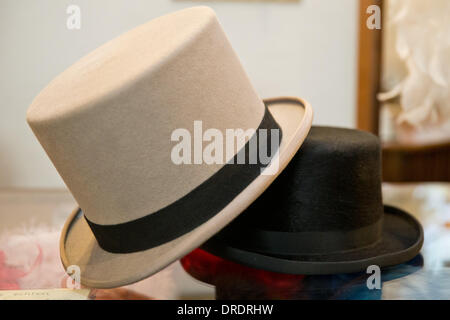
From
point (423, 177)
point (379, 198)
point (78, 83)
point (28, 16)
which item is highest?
point (28, 16)

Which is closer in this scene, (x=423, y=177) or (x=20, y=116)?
(x=20, y=116)

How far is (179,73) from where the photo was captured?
0.71m

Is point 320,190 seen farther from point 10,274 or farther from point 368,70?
point 368,70

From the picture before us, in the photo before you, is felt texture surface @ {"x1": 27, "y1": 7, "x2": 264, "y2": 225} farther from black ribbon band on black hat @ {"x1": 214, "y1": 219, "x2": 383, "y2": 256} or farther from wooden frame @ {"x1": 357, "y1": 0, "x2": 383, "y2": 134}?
wooden frame @ {"x1": 357, "y1": 0, "x2": 383, "y2": 134}

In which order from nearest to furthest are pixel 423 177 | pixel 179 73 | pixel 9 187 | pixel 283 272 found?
pixel 179 73
pixel 283 272
pixel 9 187
pixel 423 177

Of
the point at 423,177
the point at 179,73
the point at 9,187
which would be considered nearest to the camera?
the point at 179,73

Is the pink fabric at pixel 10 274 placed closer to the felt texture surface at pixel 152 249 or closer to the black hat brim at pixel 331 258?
the felt texture surface at pixel 152 249

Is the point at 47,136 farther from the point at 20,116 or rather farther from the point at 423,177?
the point at 423,177

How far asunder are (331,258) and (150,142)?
444 millimetres

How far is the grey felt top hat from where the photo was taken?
69 cm

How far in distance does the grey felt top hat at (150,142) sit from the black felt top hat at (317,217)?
84 mm

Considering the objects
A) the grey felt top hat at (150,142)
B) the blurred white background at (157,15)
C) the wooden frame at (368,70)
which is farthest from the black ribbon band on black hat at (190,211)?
the wooden frame at (368,70)
